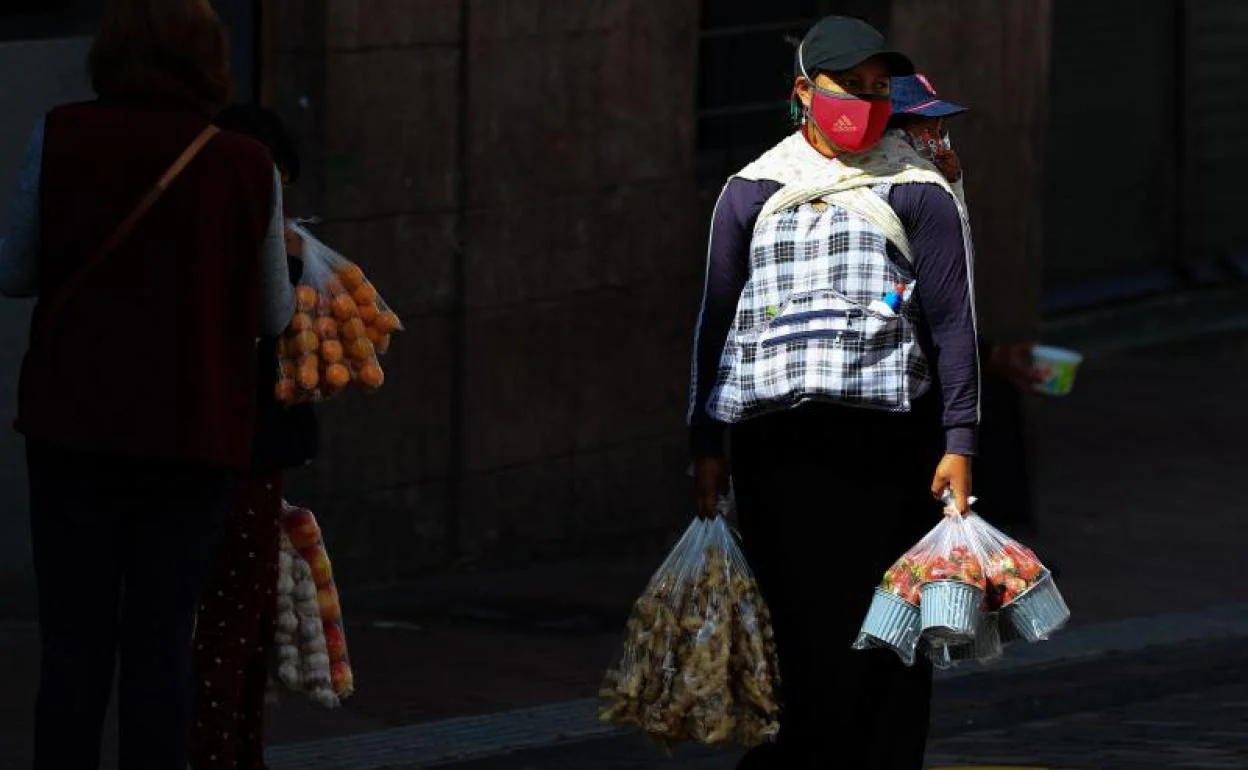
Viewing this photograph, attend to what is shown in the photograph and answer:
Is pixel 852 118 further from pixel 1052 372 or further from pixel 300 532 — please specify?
pixel 1052 372

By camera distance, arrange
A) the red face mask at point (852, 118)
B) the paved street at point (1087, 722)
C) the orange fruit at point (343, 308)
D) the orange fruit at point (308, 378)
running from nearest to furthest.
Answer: the red face mask at point (852, 118), the orange fruit at point (308, 378), the orange fruit at point (343, 308), the paved street at point (1087, 722)

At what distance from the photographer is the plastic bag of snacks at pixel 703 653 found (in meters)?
5.87

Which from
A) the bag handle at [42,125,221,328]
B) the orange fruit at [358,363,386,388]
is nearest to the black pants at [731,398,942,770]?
the orange fruit at [358,363,386,388]

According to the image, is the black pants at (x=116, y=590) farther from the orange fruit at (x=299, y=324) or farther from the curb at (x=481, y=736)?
the curb at (x=481, y=736)

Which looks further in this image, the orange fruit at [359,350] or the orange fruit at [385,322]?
the orange fruit at [385,322]

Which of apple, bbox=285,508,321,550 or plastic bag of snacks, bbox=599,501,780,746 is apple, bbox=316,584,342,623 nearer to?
apple, bbox=285,508,321,550

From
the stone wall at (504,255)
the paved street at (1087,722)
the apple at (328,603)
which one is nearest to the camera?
the apple at (328,603)

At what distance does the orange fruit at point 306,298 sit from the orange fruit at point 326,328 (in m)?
0.03

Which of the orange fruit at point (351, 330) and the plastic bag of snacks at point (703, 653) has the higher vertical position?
the orange fruit at point (351, 330)

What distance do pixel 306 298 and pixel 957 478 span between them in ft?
4.66

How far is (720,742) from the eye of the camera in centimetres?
589

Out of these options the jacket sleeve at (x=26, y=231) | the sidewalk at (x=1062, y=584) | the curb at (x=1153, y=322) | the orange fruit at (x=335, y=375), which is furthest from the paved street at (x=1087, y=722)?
the curb at (x=1153, y=322)

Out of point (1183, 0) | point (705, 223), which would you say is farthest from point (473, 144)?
point (1183, 0)

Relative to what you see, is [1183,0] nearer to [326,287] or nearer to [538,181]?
[538,181]
